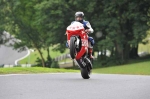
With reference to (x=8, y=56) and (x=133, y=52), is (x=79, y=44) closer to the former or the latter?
(x=133, y=52)

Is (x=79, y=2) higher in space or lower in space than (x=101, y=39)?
higher

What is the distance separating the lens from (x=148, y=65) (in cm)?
4353

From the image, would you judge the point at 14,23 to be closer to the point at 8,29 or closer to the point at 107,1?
the point at 8,29

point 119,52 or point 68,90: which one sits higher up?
point 68,90

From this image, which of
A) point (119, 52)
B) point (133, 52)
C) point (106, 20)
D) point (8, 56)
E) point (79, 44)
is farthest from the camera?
point (8, 56)

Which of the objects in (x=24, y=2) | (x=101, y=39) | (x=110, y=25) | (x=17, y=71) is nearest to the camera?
(x=17, y=71)

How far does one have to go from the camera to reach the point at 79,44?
1544 cm

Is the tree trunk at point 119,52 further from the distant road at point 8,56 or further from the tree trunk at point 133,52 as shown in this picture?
the distant road at point 8,56

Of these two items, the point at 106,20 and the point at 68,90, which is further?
the point at 106,20

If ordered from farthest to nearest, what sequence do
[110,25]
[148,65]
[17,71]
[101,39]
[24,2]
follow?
1. [24,2]
2. [101,39]
3. [110,25]
4. [148,65]
5. [17,71]

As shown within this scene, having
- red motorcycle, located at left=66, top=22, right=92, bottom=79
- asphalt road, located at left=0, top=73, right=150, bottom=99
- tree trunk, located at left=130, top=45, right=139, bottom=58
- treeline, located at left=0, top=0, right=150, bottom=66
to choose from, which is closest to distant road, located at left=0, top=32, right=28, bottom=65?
treeline, located at left=0, top=0, right=150, bottom=66

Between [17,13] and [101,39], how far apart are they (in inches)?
542

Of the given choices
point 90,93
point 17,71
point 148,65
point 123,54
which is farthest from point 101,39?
point 90,93

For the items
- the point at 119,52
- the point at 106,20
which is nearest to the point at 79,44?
the point at 106,20
